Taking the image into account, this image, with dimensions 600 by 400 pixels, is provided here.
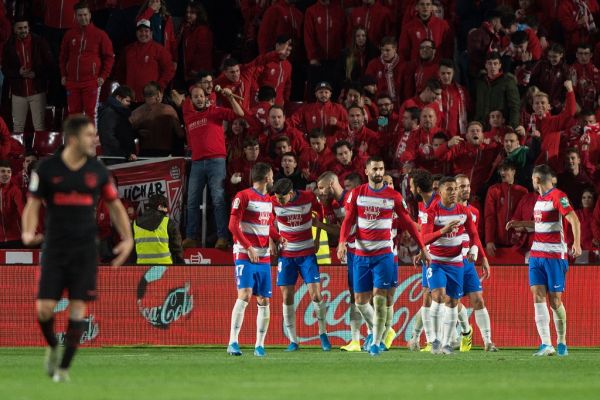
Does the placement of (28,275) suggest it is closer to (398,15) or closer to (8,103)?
(8,103)

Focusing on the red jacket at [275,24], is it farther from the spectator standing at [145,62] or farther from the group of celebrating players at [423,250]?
the group of celebrating players at [423,250]

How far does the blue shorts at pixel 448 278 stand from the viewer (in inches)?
621

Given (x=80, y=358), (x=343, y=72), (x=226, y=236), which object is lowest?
(x=80, y=358)

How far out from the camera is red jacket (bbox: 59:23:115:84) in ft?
71.8

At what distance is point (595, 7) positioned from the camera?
24.0 meters

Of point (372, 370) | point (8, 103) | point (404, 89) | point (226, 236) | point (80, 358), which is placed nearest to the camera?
point (372, 370)

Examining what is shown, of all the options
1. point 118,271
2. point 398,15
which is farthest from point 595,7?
point 118,271

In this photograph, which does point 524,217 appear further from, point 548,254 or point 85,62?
point 85,62

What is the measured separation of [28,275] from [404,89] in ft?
24.8

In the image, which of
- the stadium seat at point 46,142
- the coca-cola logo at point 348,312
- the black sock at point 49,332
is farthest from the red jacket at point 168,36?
the black sock at point 49,332

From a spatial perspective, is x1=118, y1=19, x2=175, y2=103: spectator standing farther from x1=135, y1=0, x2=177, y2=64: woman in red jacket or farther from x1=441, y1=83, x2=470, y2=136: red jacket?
x1=441, y1=83, x2=470, y2=136: red jacket

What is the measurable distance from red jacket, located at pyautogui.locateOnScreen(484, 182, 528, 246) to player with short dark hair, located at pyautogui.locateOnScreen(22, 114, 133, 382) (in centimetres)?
939

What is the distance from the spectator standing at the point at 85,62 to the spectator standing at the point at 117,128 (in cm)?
118

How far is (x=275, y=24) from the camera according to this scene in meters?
22.9
